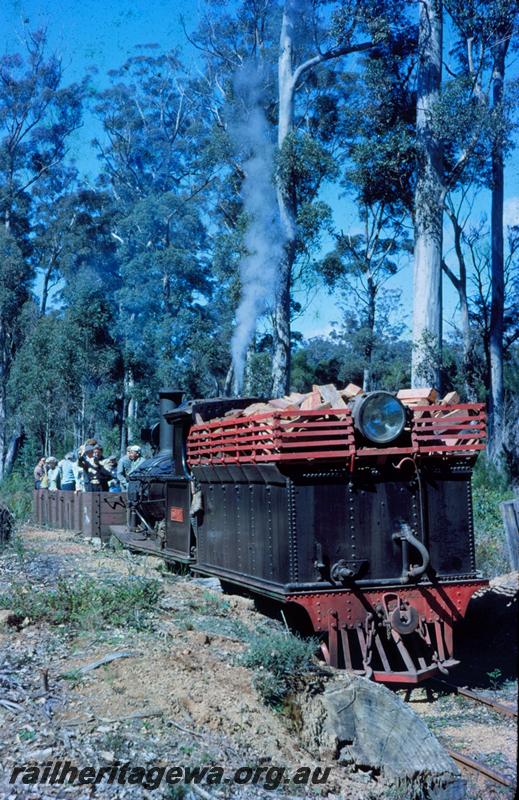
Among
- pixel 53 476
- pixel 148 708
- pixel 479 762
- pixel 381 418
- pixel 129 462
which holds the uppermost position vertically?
pixel 381 418

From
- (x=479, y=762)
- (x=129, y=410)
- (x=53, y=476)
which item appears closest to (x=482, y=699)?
(x=479, y=762)

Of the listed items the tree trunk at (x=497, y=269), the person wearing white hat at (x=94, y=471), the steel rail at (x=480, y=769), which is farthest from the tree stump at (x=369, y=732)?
the tree trunk at (x=497, y=269)

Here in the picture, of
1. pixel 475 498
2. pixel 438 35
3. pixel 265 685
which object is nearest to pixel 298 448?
pixel 265 685

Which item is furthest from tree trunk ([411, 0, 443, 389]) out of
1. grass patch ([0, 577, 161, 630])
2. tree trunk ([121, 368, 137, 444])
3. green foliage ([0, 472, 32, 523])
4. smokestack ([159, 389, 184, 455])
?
tree trunk ([121, 368, 137, 444])

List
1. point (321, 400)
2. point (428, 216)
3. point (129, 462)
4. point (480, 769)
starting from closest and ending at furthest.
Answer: point (480, 769) < point (321, 400) < point (129, 462) < point (428, 216)

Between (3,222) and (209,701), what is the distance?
35715 millimetres

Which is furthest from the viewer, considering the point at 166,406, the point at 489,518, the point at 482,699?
the point at 489,518

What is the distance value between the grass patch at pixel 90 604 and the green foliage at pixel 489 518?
5.35 metres

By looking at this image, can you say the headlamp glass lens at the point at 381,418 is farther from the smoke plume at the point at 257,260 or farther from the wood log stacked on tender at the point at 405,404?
the smoke plume at the point at 257,260

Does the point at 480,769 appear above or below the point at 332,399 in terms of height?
below

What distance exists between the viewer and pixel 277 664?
18.6 feet

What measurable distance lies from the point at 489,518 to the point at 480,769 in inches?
320

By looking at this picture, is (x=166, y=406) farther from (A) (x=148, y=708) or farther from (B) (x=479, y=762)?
(B) (x=479, y=762)

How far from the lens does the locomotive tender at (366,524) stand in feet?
21.4
